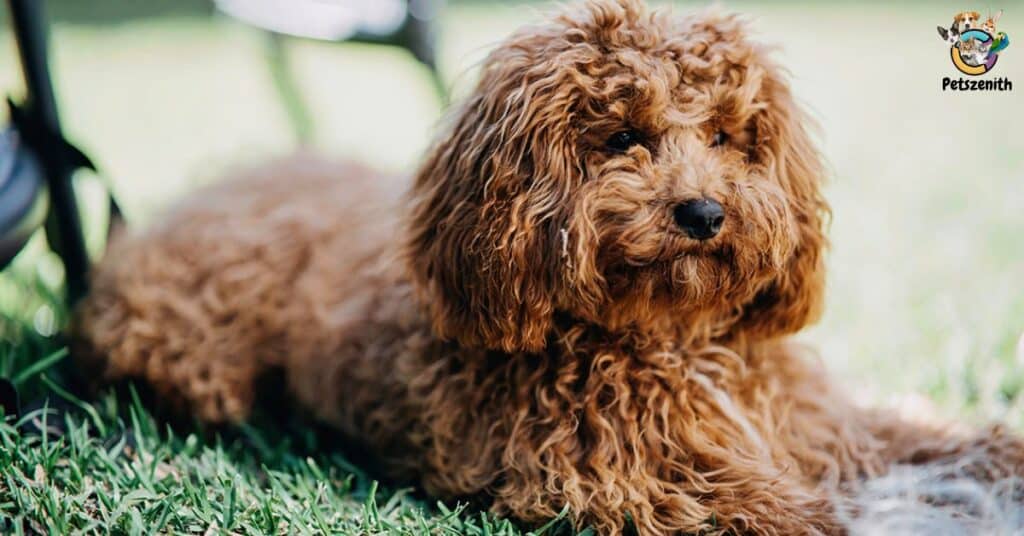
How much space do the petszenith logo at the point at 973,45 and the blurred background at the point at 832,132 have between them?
0.51 meters

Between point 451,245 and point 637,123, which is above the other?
point 637,123

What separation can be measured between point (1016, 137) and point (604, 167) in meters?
4.48

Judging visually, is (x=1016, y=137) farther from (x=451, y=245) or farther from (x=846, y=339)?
(x=451, y=245)

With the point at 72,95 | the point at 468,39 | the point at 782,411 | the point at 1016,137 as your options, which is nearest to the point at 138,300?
the point at 782,411

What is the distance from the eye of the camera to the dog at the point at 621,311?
2.11 metres

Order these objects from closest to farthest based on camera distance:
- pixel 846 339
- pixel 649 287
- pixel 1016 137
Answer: pixel 649 287 < pixel 846 339 < pixel 1016 137

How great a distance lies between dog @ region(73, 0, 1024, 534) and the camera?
2.11 metres

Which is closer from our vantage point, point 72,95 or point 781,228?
point 781,228

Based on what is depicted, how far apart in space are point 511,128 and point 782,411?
1.03 metres

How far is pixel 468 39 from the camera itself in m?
8.14

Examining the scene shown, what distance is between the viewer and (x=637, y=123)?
2160mm

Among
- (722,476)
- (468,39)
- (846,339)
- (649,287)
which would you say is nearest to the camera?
(649,287)

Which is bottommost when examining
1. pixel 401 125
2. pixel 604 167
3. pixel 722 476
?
pixel 401 125

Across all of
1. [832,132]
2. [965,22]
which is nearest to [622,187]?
[965,22]
